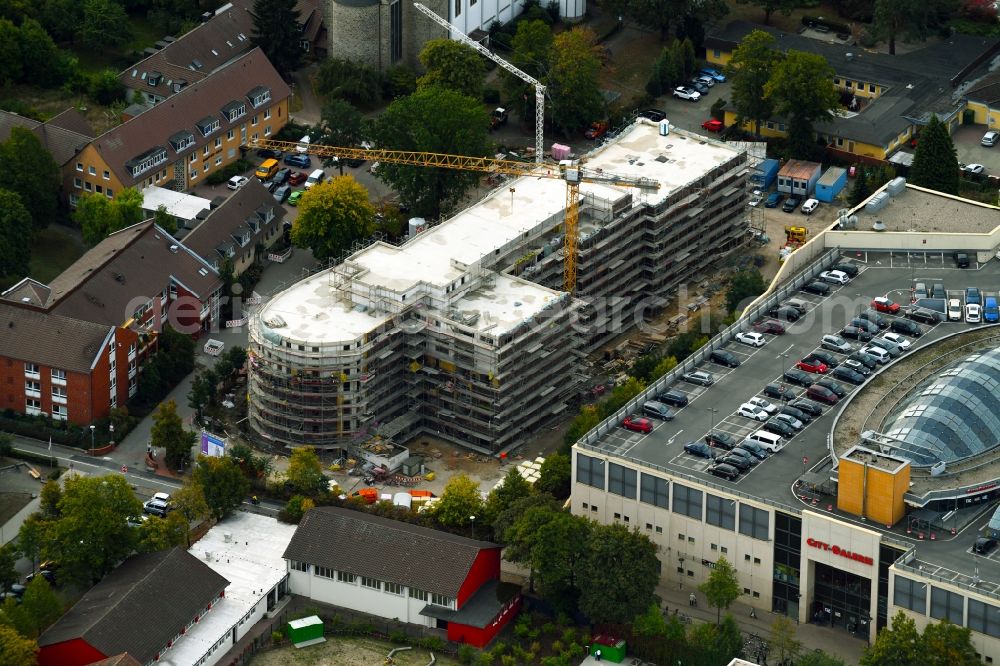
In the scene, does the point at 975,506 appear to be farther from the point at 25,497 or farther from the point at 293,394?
the point at 25,497

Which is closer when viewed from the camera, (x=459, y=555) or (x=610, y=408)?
(x=459, y=555)

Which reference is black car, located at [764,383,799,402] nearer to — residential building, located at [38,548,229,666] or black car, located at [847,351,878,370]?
black car, located at [847,351,878,370]

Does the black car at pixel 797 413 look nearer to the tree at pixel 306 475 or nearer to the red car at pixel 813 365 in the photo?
the red car at pixel 813 365

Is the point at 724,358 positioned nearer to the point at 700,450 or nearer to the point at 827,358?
the point at 827,358

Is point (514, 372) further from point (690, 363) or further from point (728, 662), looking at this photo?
point (728, 662)

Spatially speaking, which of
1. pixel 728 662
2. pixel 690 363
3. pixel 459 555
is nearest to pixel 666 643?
pixel 728 662
